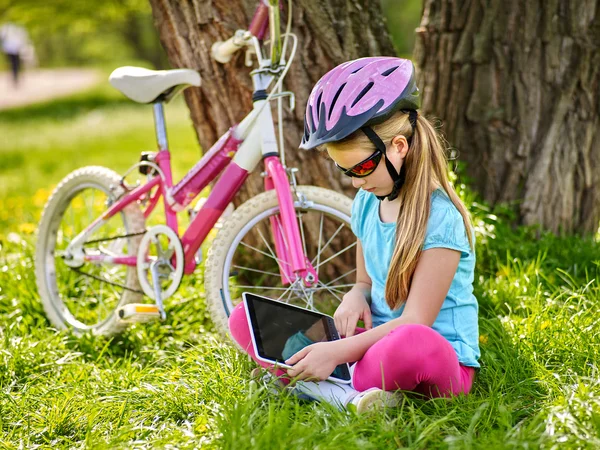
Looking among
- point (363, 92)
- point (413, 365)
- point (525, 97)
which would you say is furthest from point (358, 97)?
point (525, 97)

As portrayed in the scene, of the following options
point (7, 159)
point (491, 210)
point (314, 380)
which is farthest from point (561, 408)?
point (7, 159)

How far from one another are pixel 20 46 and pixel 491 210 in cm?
1992

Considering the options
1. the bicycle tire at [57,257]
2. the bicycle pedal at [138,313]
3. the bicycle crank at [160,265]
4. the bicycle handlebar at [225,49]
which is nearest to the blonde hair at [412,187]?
the bicycle handlebar at [225,49]

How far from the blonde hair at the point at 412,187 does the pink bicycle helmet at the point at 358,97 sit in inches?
1.9

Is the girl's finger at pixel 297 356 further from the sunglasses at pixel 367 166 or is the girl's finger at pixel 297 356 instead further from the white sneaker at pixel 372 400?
the sunglasses at pixel 367 166

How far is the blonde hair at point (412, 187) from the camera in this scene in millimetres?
2369

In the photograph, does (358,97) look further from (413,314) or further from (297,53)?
(297,53)

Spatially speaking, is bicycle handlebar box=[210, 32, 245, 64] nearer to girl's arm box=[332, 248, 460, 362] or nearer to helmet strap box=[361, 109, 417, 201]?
helmet strap box=[361, 109, 417, 201]

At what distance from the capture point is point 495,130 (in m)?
3.93

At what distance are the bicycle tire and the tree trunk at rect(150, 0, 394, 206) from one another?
0.58m

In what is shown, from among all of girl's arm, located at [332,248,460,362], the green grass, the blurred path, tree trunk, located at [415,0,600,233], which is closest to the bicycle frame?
the green grass

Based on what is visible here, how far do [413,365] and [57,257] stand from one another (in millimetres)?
2471

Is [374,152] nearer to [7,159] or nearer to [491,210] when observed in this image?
[491,210]

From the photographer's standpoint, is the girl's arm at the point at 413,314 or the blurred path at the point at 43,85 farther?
the blurred path at the point at 43,85
